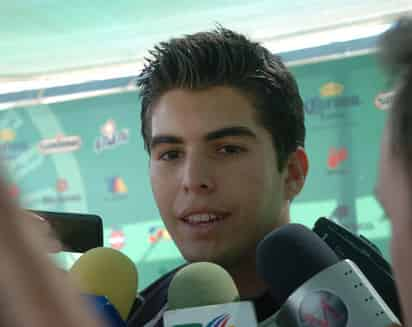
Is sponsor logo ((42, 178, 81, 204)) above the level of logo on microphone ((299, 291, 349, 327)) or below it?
below

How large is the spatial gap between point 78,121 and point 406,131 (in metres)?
3.19

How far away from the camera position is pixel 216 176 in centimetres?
92

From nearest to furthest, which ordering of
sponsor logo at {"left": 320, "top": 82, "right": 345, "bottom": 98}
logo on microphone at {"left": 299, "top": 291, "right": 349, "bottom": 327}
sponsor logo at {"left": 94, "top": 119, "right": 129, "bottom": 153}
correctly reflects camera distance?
logo on microphone at {"left": 299, "top": 291, "right": 349, "bottom": 327}
sponsor logo at {"left": 320, "top": 82, "right": 345, "bottom": 98}
sponsor logo at {"left": 94, "top": 119, "right": 129, "bottom": 153}

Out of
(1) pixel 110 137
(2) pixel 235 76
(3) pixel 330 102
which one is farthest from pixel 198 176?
(1) pixel 110 137

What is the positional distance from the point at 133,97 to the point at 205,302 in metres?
2.77

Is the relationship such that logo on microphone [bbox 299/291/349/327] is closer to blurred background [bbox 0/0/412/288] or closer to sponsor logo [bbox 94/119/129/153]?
blurred background [bbox 0/0/412/288]

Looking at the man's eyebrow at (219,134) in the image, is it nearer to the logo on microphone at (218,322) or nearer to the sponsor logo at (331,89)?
the logo on microphone at (218,322)

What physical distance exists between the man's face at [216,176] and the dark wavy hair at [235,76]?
20 mm

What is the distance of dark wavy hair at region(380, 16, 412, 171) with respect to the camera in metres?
0.42

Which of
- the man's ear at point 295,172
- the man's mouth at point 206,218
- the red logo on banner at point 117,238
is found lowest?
the red logo on banner at point 117,238

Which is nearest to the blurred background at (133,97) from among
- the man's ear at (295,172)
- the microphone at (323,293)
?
the man's ear at (295,172)

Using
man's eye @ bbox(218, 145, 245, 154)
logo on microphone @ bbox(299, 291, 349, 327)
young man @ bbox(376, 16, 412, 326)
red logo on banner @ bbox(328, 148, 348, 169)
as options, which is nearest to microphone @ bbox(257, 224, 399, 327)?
logo on microphone @ bbox(299, 291, 349, 327)

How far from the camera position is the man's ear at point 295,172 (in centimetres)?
102

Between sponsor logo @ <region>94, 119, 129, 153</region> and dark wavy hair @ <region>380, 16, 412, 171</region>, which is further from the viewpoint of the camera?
sponsor logo @ <region>94, 119, 129, 153</region>
